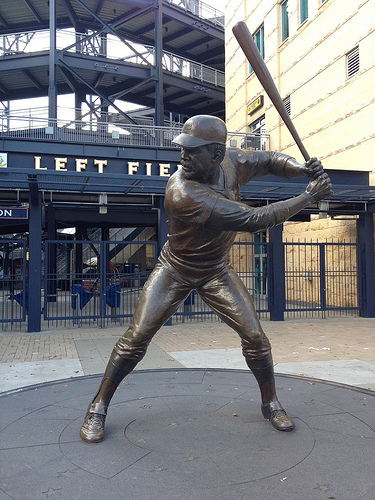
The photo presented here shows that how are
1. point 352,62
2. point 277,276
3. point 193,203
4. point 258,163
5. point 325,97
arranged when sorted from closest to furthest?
point 193,203 < point 258,163 < point 277,276 < point 352,62 < point 325,97

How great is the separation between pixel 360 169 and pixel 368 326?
517cm

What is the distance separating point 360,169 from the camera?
44.8ft

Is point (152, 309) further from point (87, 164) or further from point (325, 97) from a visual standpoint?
point (325, 97)

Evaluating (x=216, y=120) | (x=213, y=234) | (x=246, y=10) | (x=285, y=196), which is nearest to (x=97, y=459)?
(x=213, y=234)

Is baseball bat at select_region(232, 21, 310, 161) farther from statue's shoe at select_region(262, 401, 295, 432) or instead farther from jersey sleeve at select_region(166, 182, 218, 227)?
statue's shoe at select_region(262, 401, 295, 432)

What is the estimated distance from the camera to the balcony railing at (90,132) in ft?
55.0

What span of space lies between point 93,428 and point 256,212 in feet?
6.74

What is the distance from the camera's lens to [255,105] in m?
20.6

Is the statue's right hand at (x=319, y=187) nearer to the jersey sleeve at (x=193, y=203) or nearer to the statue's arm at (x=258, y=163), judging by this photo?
the statue's arm at (x=258, y=163)

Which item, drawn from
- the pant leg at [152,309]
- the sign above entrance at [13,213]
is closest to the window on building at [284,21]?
the sign above entrance at [13,213]

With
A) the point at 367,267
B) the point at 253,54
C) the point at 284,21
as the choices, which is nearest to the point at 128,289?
the point at 367,267

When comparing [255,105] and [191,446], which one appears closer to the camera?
[191,446]

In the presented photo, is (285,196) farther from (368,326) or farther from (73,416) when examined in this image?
(73,416)

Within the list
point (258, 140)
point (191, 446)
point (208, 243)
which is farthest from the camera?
point (258, 140)
